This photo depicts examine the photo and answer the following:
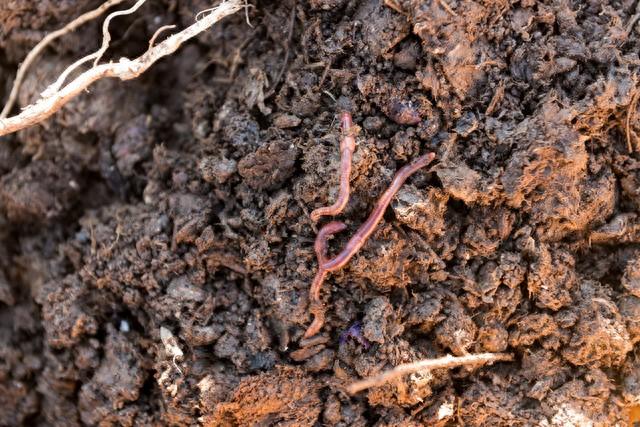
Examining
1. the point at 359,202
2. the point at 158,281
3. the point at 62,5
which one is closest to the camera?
the point at 359,202

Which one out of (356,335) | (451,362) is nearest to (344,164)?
(356,335)

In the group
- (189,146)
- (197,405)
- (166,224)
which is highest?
(189,146)

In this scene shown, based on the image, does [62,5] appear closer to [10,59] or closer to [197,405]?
[10,59]

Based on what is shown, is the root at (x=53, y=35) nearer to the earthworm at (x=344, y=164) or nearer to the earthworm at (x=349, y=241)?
the earthworm at (x=344, y=164)

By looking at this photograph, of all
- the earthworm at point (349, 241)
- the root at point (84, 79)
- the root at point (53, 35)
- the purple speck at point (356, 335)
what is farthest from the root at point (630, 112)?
the root at point (53, 35)

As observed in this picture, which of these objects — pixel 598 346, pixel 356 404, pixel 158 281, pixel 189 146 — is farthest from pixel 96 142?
pixel 598 346

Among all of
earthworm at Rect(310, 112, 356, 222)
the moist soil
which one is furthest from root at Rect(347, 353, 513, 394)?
earthworm at Rect(310, 112, 356, 222)

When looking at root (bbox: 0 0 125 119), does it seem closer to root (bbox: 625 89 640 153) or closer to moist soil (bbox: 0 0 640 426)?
moist soil (bbox: 0 0 640 426)
